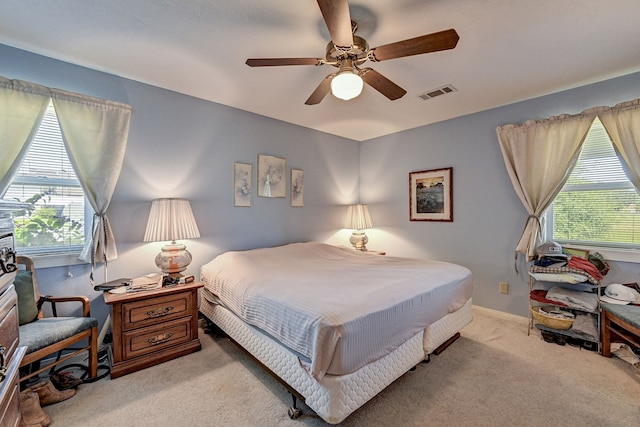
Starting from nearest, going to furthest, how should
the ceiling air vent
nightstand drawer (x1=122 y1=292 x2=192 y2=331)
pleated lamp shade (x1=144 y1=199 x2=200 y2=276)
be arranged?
1. nightstand drawer (x1=122 y1=292 x2=192 y2=331)
2. pleated lamp shade (x1=144 y1=199 x2=200 y2=276)
3. the ceiling air vent

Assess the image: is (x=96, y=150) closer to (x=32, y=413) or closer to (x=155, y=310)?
(x=155, y=310)

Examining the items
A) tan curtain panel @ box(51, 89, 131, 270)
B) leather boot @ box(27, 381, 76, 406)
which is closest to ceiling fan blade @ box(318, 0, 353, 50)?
tan curtain panel @ box(51, 89, 131, 270)

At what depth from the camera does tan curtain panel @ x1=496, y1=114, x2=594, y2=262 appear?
270cm

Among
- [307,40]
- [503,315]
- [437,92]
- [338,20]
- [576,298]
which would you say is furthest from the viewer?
[503,315]

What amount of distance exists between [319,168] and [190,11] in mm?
2631

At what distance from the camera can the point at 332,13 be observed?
4.44 feet

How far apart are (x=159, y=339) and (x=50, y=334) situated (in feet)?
2.25

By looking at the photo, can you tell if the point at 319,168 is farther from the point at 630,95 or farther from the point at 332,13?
the point at 630,95

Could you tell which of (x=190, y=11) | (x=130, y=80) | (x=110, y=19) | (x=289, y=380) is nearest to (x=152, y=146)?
(x=130, y=80)

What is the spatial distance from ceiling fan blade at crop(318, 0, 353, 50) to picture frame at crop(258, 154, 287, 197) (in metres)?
2.03

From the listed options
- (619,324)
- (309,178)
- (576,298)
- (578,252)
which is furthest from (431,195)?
(619,324)

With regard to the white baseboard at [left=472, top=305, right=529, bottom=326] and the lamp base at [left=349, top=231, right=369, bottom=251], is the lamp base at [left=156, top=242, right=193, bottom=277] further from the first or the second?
the white baseboard at [left=472, top=305, right=529, bottom=326]

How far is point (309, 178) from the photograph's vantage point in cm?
401

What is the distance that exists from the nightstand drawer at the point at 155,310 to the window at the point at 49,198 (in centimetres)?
82
